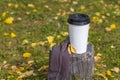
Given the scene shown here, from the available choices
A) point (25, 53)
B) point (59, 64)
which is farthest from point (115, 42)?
point (59, 64)

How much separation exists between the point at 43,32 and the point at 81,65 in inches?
86.3

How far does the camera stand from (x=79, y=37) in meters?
4.10

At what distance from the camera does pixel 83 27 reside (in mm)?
4035

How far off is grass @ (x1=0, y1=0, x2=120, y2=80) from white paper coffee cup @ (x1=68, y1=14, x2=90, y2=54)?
80cm

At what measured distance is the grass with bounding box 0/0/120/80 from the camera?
16.7ft

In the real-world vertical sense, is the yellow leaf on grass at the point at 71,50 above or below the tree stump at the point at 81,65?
above

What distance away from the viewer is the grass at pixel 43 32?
16.7ft

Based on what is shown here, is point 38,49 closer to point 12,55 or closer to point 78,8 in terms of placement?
point 12,55

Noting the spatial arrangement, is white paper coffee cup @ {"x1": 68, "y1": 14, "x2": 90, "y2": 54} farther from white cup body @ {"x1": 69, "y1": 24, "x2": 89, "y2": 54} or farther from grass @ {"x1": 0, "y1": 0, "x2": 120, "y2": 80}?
grass @ {"x1": 0, "y1": 0, "x2": 120, "y2": 80}

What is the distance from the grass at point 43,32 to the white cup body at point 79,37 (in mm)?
763

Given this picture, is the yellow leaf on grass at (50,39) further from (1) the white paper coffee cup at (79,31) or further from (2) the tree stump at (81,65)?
(1) the white paper coffee cup at (79,31)

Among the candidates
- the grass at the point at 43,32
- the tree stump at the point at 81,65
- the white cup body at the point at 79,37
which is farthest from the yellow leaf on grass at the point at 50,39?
the white cup body at the point at 79,37

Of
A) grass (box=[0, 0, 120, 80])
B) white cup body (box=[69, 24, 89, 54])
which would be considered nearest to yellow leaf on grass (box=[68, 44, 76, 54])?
white cup body (box=[69, 24, 89, 54])

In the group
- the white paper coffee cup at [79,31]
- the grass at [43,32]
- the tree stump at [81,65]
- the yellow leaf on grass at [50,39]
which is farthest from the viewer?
the yellow leaf on grass at [50,39]
